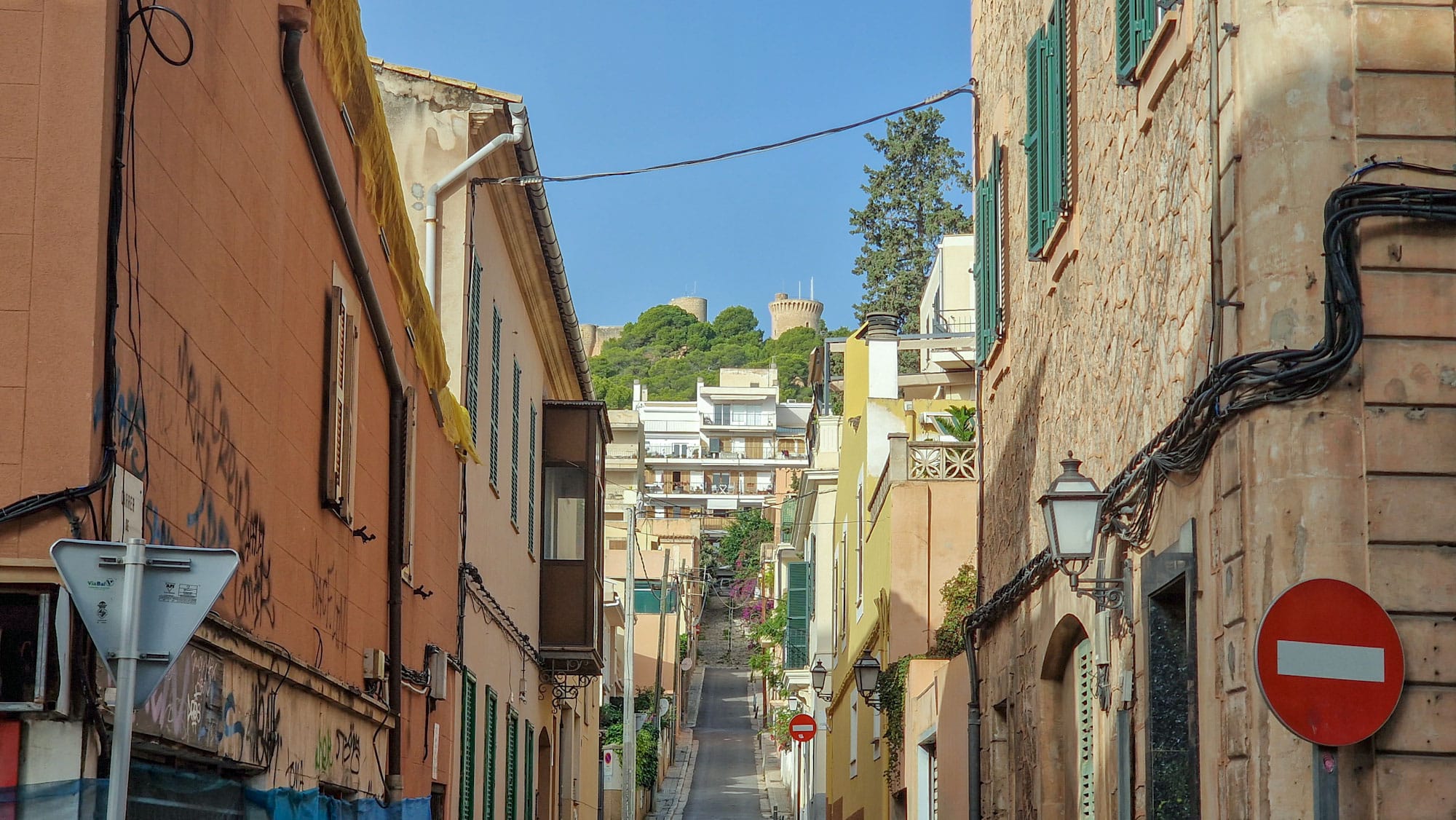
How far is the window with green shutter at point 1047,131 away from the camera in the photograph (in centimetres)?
1124

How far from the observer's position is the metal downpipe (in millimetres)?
9742

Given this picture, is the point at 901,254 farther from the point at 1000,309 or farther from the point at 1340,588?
the point at 1340,588

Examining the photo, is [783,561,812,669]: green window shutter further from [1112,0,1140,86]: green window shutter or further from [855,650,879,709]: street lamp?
[1112,0,1140,86]: green window shutter

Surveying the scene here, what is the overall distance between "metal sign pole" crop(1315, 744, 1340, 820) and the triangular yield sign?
385cm

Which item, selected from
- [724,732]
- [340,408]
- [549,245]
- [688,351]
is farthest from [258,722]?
[688,351]

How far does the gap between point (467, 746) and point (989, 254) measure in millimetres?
6615

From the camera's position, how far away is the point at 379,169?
36.8 ft

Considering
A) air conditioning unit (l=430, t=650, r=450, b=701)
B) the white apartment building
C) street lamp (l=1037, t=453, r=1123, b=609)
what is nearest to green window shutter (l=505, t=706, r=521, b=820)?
air conditioning unit (l=430, t=650, r=450, b=701)

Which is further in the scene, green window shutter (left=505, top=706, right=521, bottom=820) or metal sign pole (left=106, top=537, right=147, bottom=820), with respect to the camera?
green window shutter (left=505, top=706, right=521, bottom=820)

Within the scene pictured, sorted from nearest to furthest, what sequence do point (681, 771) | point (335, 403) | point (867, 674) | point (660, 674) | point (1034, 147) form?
point (335, 403) < point (1034, 147) < point (867, 674) < point (660, 674) < point (681, 771)

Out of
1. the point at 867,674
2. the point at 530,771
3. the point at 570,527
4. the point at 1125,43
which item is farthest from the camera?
the point at 570,527

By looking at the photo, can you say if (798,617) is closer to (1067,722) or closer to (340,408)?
(1067,722)

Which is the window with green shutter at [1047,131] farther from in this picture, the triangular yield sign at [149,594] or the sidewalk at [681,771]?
the sidewalk at [681,771]

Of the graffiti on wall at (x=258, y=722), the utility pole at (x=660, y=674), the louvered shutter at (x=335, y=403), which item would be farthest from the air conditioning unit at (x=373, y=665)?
the utility pole at (x=660, y=674)
